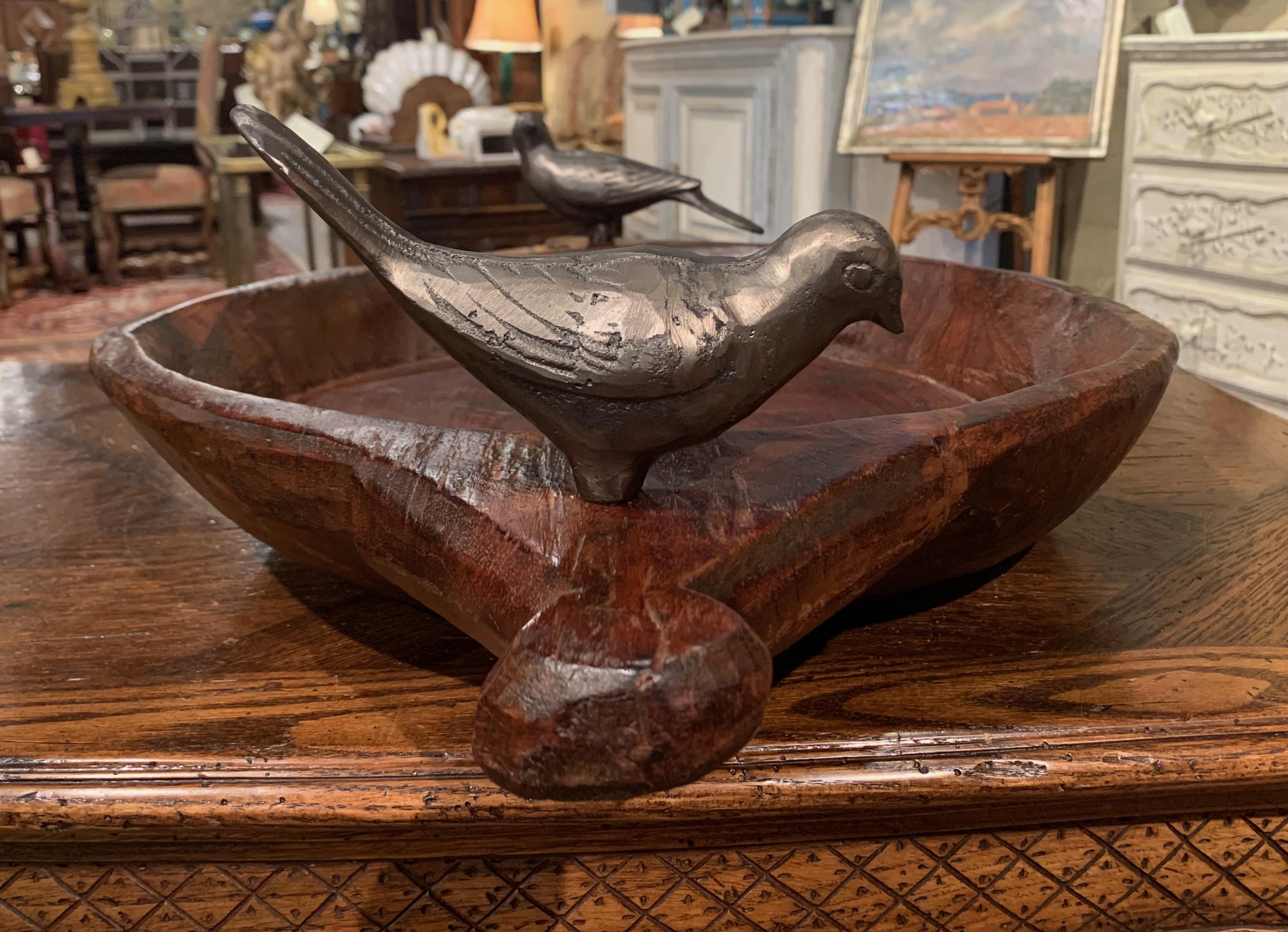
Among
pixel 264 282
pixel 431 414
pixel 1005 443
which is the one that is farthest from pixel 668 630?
pixel 264 282

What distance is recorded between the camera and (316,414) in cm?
42

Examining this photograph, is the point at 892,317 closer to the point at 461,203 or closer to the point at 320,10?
the point at 461,203

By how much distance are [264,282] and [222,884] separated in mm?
458

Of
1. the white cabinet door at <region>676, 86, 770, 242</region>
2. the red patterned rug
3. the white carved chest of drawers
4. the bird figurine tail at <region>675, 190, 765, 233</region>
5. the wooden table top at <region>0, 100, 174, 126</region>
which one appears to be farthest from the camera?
the wooden table top at <region>0, 100, 174, 126</region>

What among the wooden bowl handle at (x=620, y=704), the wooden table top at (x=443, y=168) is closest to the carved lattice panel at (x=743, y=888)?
the wooden bowl handle at (x=620, y=704)

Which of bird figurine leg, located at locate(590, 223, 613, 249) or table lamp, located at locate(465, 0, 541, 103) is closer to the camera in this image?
bird figurine leg, located at locate(590, 223, 613, 249)

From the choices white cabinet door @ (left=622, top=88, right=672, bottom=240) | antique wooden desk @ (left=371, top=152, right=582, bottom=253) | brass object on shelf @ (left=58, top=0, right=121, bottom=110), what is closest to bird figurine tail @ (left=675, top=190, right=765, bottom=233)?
white cabinet door @ (left=622, top=88, right=672, bottom=240)

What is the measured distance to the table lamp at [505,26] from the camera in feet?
14.8

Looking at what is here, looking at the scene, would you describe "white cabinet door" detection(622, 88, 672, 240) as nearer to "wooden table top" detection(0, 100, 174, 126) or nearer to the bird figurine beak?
"wooden table top" detection(0, 100, 174, 126)

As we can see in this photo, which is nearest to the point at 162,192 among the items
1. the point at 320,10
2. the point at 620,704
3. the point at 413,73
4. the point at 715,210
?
the point at 413,73

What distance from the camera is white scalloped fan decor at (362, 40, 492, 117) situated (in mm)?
4148

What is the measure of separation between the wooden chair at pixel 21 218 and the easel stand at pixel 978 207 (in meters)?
2.95

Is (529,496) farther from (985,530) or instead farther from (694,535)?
(985,530)

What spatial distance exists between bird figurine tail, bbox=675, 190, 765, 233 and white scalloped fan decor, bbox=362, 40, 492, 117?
3.32 m
